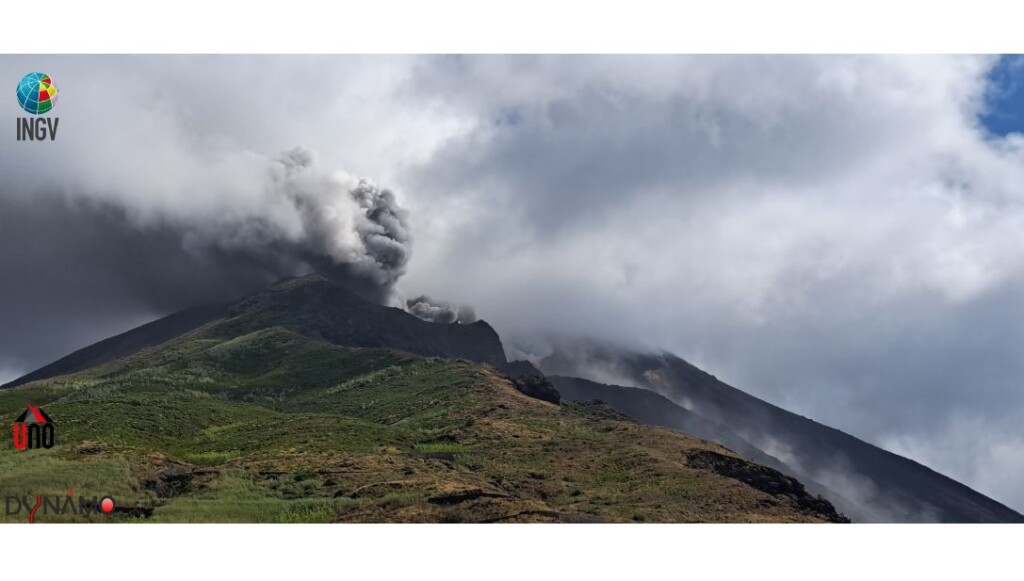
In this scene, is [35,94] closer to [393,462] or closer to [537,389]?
[393,462]

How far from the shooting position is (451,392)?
96.4 meters

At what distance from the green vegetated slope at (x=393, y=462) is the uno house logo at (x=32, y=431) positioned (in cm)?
124

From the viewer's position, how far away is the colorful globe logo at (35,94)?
53.2 m

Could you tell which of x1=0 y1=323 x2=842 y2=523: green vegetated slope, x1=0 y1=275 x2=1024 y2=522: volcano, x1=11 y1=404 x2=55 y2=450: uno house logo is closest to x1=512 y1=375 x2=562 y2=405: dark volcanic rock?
x1=0 y1=275 x2=1024 y2=522: volcano

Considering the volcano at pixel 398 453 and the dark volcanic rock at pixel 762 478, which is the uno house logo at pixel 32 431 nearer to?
the volcano at pixel 398 453

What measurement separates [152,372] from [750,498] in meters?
104

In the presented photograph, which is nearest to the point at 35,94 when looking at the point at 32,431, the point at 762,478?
the point at 32,431

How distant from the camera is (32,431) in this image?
63219 mm

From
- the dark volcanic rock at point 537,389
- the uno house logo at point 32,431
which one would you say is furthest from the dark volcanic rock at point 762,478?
the uno house logo at point 32,431

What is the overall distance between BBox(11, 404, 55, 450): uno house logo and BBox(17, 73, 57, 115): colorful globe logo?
20501 millimetres

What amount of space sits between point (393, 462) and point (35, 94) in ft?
118

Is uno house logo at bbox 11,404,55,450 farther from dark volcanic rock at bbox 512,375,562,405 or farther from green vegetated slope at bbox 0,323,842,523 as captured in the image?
dark volcanic rock at bbox 512,375,562,405

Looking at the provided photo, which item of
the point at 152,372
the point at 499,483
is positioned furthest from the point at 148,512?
the point at 152,372

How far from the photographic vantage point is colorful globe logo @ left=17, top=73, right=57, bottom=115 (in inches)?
2094
